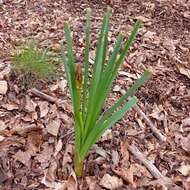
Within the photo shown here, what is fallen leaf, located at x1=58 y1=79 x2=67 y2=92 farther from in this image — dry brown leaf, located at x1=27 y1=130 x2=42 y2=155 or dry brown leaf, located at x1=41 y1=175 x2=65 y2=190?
dry brown leaf, located at x1=41 y1=175 x2=65 y2=190

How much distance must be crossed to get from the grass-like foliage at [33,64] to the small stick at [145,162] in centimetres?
58

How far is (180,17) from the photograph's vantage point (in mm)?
2898

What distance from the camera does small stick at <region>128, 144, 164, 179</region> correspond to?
1.76m

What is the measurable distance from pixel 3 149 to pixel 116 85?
2.34ft

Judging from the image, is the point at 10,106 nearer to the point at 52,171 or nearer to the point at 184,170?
the point at 52,171

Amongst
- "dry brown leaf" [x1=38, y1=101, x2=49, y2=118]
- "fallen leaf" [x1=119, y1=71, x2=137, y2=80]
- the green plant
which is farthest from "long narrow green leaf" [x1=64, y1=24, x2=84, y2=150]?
"fallen leaf" [x1=119, y1=71, x2=137, y2=80]

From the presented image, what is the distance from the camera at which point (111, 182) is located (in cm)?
170

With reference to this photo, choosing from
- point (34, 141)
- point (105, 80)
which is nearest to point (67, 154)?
point (34, 141)

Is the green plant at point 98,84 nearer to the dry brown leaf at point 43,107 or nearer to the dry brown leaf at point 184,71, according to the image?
the dry brown leaf at point 43,107

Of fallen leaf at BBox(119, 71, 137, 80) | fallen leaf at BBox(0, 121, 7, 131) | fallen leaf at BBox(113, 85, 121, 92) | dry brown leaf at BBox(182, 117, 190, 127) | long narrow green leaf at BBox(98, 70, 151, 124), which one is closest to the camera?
long narrow green leaf at BBox(98, 70, 151, 124)

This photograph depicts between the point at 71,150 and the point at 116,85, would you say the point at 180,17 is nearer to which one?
the point at 116,85

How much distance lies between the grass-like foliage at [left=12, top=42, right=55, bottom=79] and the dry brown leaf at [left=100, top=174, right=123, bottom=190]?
0.66 metres

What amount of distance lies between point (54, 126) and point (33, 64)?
0.37 meters

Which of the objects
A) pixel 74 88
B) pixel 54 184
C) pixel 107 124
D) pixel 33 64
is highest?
pixel 74 88
